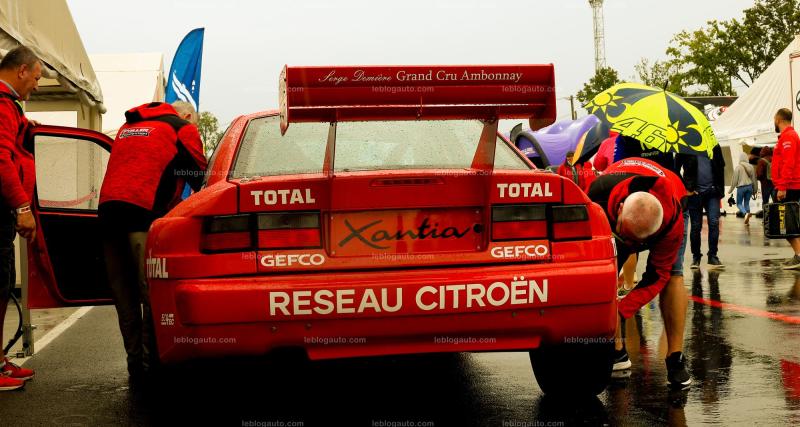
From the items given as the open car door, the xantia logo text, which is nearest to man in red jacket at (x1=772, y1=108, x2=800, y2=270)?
the open car door

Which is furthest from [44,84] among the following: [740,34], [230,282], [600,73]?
[600,73]

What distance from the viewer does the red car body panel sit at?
161 inches

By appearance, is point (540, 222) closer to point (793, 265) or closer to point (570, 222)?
point (570, 222)

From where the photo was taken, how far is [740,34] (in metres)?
50.1

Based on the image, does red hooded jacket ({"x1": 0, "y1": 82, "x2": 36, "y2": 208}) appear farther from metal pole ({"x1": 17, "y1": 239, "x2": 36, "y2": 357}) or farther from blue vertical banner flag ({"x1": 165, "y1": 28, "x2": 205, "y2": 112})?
blue vertical banner flag ({"x1": 165, "y1": 28, "x2": 205, "y2": 112})

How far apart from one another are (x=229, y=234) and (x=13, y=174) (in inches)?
77.6

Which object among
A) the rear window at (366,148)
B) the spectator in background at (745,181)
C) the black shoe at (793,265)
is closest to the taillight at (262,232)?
the rear window at (366,148)

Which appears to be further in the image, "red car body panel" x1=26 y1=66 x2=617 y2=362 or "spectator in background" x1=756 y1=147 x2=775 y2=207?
"spectator in background" x1=756 y1=147 x2=775 y2=207

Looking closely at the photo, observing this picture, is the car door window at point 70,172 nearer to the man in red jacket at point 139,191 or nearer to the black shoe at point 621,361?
the man in red jacket at point 139,191

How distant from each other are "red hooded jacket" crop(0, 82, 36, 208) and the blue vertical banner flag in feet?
36.9

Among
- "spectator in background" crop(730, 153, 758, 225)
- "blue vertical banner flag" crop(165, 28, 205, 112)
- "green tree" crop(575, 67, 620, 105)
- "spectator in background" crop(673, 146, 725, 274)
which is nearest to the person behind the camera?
"spectator in background" crop(673, 146, 725, 274)

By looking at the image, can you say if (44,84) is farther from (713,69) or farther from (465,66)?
(713,69)

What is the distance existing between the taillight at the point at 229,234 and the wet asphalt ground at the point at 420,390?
45 cm

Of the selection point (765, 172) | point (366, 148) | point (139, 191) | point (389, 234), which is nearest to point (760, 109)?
point (765, 172)
